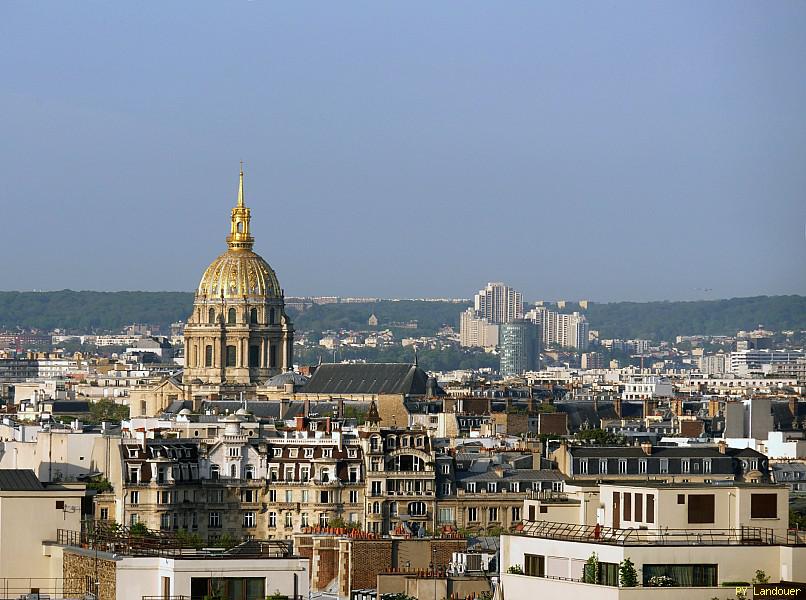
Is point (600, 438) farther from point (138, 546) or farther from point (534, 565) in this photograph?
point (534, 565)

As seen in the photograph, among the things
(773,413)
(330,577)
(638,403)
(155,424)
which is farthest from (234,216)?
(330,577)

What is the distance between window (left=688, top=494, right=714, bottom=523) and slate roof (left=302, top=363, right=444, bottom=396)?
120 m

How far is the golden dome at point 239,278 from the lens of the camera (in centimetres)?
17975

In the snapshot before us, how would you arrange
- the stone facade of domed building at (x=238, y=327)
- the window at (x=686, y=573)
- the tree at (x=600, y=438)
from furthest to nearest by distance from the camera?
the stone facade of domed building at (x=238, y=327) < the tree at (x=600, y=438) < the window at (x=686, y=573)

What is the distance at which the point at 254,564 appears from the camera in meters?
31.5

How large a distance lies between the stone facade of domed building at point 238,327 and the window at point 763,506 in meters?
144

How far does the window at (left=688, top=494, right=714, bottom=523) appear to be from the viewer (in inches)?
1212

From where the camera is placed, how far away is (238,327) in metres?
178

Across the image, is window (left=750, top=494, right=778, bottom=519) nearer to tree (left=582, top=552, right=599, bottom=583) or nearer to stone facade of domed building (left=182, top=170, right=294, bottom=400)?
tree (left=582, top=552, right=599, bottom=583)

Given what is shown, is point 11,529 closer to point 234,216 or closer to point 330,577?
point 330,577

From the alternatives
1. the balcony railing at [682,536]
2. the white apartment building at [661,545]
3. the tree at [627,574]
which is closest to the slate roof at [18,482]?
the white apartment building at [661,545]

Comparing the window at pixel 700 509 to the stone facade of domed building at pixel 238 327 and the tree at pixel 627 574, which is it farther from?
the stone facade of domed building at pixel 238 327

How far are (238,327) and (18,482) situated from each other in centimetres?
13957

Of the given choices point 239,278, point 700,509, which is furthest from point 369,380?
point 700,509
